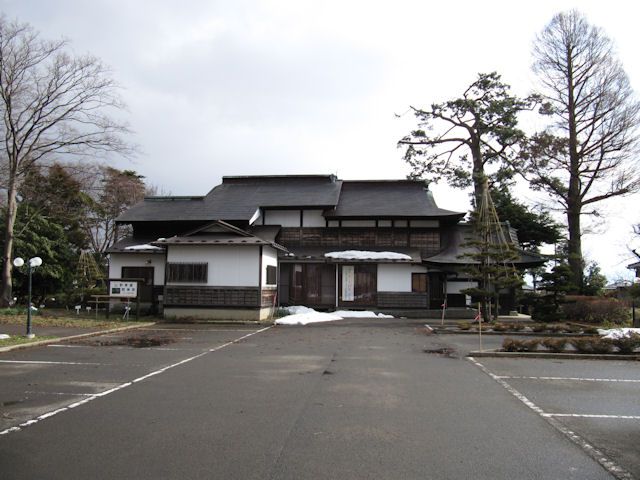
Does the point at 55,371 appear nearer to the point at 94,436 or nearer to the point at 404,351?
the point at 94,436

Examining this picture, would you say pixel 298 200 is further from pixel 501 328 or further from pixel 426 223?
pixel 501 328

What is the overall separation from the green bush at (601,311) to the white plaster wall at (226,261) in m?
13.4

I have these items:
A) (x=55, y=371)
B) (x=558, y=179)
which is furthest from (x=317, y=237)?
(x=55, y=371)

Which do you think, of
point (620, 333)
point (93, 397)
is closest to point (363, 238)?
point (620, 333)

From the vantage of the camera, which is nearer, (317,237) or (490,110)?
(317,237)

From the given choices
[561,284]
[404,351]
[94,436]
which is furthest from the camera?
[561,284]

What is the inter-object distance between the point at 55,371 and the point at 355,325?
1128 centimetres

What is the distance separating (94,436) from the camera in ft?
16.9

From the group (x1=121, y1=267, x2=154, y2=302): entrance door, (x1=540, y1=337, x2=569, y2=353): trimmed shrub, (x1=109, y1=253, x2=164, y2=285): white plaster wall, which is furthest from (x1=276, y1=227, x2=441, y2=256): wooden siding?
(x1=540, y1=337, x2=569, y2=353): trimmed shrub

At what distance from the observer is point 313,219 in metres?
25.5

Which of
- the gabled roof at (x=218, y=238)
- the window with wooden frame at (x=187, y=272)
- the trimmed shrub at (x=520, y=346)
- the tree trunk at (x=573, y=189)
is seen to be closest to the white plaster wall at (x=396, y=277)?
the gabled roof at (x=218, y=238)

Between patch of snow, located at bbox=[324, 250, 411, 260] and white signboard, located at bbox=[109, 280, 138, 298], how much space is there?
908cm

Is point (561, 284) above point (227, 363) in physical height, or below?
above

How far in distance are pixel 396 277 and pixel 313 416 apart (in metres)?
17.9
